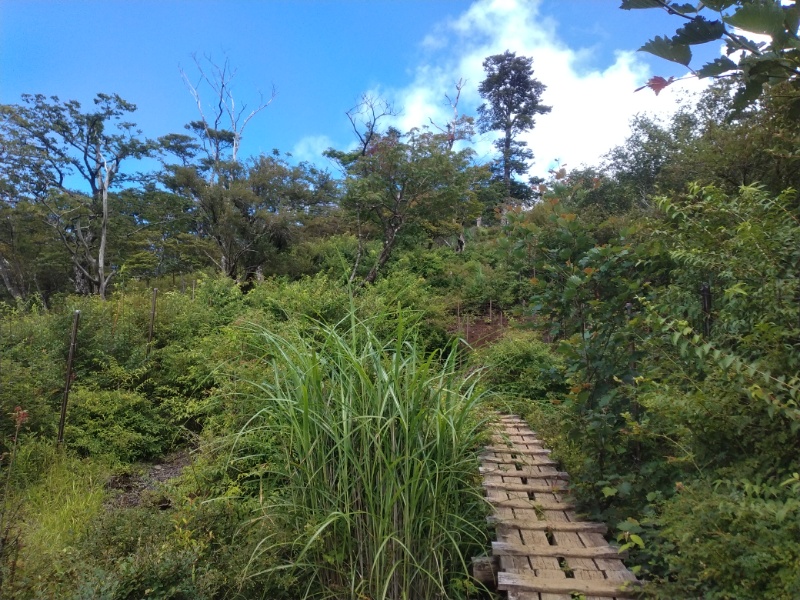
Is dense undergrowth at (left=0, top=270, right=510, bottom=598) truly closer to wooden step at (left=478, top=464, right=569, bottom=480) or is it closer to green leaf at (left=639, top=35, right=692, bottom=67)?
wooden step at (left=478, top=464, right=569, bottom=480)

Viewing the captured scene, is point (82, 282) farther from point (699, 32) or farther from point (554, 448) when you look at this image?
point (699, 32)

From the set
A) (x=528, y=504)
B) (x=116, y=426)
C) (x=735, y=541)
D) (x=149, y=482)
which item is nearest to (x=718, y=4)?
(x=735, y=541)

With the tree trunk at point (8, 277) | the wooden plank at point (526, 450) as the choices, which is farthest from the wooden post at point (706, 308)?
the tree trunk at point (8, 277)

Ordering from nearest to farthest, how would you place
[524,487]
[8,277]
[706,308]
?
[706,308]
[524,487]
[8,277]

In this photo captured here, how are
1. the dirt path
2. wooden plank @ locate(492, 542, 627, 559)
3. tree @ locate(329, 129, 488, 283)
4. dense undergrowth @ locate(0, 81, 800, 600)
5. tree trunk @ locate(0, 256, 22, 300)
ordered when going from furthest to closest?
tree trunk @ locate(0, 256, 22, 300) → tree @ locate(329, 129, 488, 283) → the dirt path → wooden plank @ locate(492, 542, 627, 559) → dense undergrowth @ locate(0, 81, 800, 600)

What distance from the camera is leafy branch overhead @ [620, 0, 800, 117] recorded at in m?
0.46

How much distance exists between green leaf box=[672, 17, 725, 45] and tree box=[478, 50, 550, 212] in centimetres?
2098

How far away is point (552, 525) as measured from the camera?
228 cm

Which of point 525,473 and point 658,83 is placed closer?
point 658,83

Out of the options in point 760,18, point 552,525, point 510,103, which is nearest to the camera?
point 760,18

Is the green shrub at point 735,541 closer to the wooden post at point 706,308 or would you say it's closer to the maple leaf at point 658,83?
the wooden post at point 706,308

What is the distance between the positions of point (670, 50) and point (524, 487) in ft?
8.58

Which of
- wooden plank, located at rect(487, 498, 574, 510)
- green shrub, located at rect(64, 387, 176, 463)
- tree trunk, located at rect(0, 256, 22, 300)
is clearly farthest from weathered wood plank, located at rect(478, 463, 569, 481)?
tree trunk, located at rect(0, 256, 22, 300)

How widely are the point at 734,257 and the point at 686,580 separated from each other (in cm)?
111
